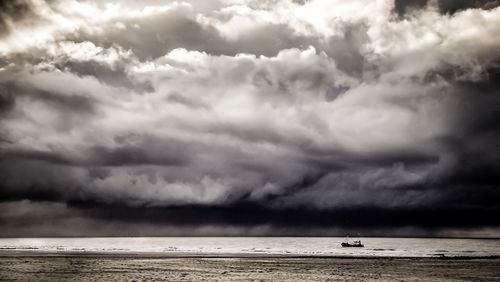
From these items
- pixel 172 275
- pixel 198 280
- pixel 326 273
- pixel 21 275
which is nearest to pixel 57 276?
pixel 21 275

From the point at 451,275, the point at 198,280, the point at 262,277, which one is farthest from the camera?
the point at 451,275

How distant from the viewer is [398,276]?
60719mm

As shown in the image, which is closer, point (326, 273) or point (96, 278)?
point (96, 278)

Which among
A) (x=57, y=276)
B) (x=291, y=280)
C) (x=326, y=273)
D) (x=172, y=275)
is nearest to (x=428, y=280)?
(x=326, y=273)

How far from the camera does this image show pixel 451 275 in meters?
64.4

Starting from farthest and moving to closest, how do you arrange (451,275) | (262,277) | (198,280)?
(451,275) < (262,277) < (198,280)

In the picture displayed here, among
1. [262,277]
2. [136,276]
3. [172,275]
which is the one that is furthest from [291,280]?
[136,276]

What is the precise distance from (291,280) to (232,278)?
7466mm

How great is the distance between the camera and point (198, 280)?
5303cm

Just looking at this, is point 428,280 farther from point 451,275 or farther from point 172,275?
point 172,275

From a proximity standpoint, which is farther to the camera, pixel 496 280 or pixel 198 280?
pixel 496 280

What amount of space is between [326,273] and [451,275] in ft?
60.0

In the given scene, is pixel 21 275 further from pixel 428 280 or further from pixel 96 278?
pixel 428 280

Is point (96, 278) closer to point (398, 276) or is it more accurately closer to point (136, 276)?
point (136, 276)
